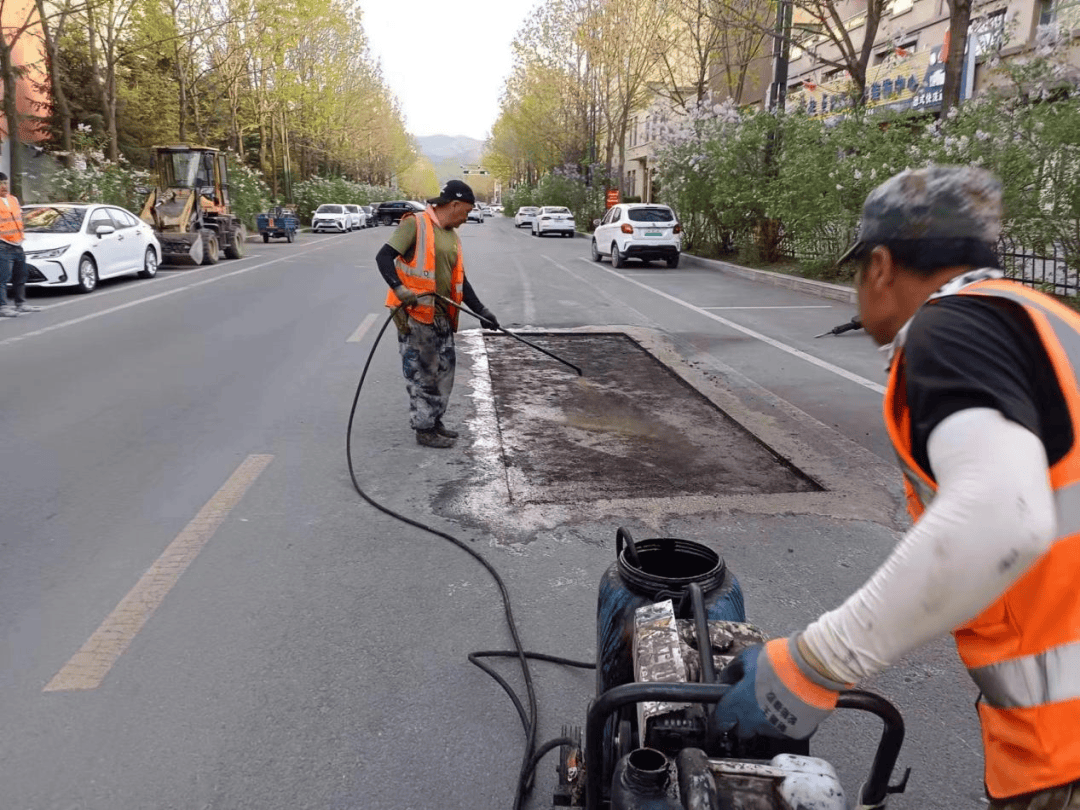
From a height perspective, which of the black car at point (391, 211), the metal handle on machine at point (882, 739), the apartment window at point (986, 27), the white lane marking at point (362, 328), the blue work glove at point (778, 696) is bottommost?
the white lane marking at point (362, 328)

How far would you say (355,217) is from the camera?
50.5 m

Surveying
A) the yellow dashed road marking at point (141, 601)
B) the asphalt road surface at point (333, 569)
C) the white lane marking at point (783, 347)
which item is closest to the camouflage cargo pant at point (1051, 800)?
the asphalt road surface at point (333, 569)

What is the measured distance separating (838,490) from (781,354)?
16.5 ft

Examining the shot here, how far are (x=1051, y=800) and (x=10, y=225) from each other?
14748mm

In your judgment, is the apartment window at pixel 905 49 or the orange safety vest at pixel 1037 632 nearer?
the orange safety vest at pixel 1037 632

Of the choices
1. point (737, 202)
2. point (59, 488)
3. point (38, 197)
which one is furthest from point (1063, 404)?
point (38, 197)

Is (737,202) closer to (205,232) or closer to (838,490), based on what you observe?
(205,232)

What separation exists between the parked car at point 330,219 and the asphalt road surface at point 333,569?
127 ft

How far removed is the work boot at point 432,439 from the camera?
249 inches

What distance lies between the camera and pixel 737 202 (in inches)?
801

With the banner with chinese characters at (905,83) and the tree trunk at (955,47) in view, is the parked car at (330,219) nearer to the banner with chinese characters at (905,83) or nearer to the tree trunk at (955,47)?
the banner with chinese characters at (905,83)

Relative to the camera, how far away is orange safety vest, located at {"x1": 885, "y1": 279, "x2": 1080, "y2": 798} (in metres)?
1.25

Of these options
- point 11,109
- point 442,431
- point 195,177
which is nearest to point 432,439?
point 442,431

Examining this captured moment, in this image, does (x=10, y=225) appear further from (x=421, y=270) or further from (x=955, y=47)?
(x=955, y=47)
